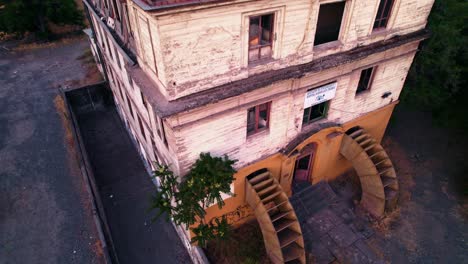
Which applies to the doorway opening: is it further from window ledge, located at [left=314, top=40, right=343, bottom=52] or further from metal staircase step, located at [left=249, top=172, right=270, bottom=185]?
window ledge, located at [left=314, top=40, right=343, bottom=52]

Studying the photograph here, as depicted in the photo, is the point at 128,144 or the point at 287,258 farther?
the point at 128,144

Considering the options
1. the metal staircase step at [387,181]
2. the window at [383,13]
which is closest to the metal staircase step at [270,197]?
the metal staircase step at [387,181]

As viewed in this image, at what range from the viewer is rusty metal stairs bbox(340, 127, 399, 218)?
17297 mm

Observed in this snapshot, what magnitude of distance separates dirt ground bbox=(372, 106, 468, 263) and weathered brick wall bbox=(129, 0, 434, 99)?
11203 millimetres

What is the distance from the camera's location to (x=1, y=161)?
20703mm

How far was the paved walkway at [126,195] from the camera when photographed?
17531 millimetres

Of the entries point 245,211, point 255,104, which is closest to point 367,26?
point 255,104

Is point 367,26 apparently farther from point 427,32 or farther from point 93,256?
point 93,256

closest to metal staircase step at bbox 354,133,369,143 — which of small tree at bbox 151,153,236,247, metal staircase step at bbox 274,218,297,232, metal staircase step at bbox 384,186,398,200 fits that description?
metal staircase step at bbox 384,186,398,200

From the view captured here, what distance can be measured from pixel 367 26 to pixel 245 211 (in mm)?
11048

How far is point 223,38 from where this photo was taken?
10898 millimetres

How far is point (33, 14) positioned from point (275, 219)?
3258 cm

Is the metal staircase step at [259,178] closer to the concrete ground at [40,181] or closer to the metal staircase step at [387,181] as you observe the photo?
the metal staircase step at [387,181]

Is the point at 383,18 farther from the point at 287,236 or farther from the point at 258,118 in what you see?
the point at 287,236
